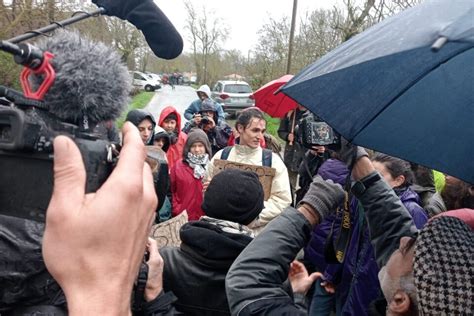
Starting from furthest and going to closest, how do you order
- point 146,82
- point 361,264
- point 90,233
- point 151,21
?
point 146,82 → point 361,264 → point 151,21 → point 90,233

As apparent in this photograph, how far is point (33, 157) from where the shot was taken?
84 cm

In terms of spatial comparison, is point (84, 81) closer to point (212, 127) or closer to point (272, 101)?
point (272, 101)

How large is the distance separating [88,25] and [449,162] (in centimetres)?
871

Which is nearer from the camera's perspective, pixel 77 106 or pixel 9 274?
pixel 77 106

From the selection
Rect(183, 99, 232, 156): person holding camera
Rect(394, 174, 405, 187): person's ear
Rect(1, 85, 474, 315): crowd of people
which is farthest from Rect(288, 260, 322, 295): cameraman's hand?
Rect(183, 99, 232, 156): person holding camera

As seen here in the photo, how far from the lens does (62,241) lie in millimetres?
659

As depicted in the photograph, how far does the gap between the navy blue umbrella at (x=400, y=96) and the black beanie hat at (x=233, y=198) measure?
45 cm

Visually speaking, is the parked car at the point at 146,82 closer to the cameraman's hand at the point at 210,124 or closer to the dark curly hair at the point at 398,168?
the cameraman's hand at the point at 210,124

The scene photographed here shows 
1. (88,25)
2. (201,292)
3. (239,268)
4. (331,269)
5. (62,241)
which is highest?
(88,25)

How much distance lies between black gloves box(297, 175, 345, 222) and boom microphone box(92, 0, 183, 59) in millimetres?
701

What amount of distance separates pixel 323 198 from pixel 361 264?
108 cm

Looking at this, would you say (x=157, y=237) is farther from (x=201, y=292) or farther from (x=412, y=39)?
(x=412, y=39)

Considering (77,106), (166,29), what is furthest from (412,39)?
(77,106)

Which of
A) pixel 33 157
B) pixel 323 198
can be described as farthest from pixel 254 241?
pixel 33 157
